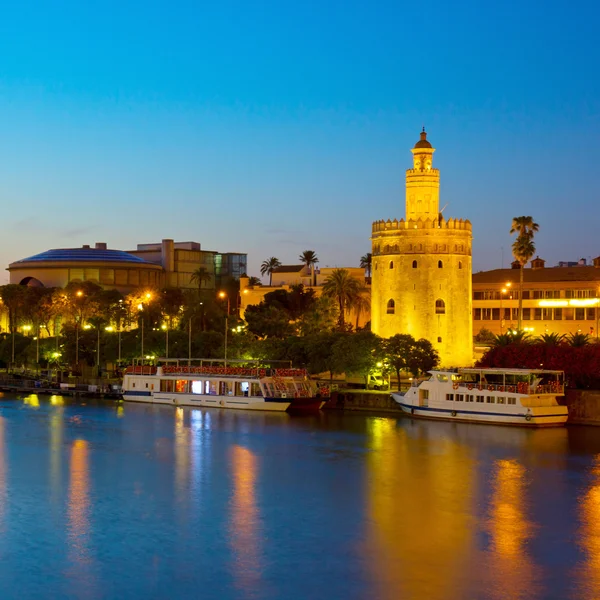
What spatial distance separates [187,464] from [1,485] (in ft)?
25.7

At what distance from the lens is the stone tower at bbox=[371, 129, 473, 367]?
7331cm

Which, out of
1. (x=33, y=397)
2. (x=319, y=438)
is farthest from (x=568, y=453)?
(x=33, y=397)

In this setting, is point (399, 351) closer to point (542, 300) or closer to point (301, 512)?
point (542, 300)

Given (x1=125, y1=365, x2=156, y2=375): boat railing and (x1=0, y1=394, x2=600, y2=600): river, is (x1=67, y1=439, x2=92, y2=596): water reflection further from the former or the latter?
(x1=125, y1=365, x2=156, y2=375): boat railing

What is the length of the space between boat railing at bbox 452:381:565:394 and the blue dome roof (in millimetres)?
86990

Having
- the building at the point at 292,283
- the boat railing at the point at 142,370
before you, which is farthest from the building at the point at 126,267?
the boat railing at the point at 142,370

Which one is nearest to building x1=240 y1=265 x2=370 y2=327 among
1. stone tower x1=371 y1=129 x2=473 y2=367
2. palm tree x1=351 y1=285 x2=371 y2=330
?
palm tree x1=351 y1=285 x2=371 y2=330

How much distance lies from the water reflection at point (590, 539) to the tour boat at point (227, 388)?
79.5ft

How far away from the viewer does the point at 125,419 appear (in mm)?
61438

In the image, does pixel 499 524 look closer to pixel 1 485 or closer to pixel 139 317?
pixel 1 485

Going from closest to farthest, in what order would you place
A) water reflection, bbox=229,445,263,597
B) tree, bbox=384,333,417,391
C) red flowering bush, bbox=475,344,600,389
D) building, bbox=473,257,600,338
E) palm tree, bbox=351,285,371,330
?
1. water reflection, bbox=229,445,263,597
2. red flowering bush, bbox=475,344,600,389
3. tree, bbox=384,333,417,391
4. building, bbox=473,257,600,338
5. palm tree, bbox=351,285,371,330

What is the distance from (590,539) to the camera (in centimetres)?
3347

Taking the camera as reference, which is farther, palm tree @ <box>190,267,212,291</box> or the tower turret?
palm tree @ <box>190,267,212,291</box>

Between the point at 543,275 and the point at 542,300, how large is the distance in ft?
10.8
